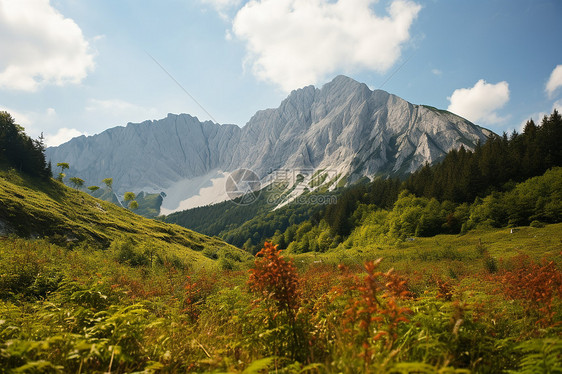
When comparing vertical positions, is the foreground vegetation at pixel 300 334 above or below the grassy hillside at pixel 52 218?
above

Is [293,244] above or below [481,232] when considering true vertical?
below

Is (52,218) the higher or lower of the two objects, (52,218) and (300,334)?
the lower

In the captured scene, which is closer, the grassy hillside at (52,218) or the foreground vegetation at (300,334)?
the foreground vegetation at (300,334)

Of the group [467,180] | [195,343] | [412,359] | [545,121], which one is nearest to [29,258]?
[195,343]

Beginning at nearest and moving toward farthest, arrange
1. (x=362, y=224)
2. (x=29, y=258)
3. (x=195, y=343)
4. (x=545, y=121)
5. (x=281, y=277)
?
(x=195, y=343), (x=281, y=277), (x=29, y=258), (x=545, y=121), (x=362, y=224)

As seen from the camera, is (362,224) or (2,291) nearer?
(2,291)

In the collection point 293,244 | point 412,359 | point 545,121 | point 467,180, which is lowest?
point 293,244

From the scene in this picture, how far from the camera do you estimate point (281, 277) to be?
15.5 feet

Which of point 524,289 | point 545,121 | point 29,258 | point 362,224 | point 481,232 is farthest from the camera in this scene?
point 362,224

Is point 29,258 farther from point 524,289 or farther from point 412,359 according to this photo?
point 524,289

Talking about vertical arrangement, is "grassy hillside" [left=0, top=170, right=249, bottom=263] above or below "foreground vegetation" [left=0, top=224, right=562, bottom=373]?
below

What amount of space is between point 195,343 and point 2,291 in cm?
1018

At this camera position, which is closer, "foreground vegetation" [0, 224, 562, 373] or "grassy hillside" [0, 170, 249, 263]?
"foreground vegetation" [0, 224, 562, 373]

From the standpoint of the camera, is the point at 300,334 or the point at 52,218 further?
the point at 52,218
